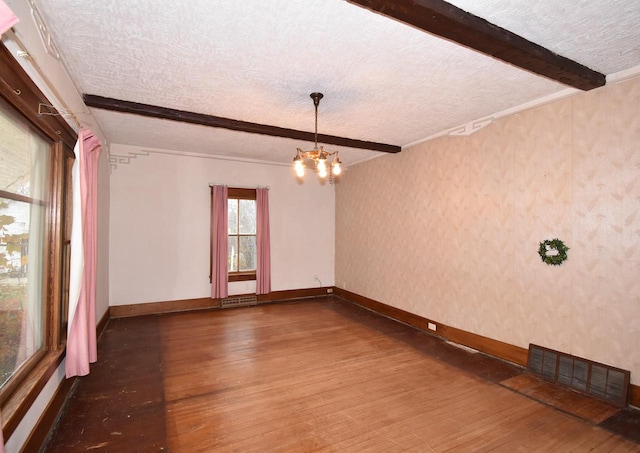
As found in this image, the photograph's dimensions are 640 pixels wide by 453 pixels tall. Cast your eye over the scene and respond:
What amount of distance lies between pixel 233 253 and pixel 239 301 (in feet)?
3.12

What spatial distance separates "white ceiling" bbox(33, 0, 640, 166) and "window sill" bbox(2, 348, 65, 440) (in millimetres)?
2426

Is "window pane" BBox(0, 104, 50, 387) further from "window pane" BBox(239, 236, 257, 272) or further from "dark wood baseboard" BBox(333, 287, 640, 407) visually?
"dark wood baseboard" BBox(333, 287, 640, 407)

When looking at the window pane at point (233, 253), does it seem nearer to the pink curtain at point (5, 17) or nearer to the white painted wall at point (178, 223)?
the white painted wall at point (178, 223)

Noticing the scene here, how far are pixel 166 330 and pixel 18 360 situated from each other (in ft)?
8.86

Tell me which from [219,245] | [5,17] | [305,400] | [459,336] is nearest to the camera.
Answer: [5,17]

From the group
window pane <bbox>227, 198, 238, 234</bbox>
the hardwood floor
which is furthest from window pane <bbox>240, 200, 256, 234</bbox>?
the hardwood floor

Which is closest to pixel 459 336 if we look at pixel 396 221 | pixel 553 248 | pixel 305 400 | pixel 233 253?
pixel 553 248

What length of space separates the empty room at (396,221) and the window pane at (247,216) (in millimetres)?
1708

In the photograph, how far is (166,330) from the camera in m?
4.74

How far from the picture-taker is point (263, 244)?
634cm

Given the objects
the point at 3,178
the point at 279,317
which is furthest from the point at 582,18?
the point at 279,317

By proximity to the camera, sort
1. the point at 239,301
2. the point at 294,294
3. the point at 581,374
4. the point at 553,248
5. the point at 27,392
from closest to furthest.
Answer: the point at 27,392 < the point at 581,374 < the point at 553,248 < the point at 239,301 < the point at 294,294

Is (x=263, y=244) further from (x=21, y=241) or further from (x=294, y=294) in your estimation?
(x=21, y=241)

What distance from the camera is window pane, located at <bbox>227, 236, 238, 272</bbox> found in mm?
6242
